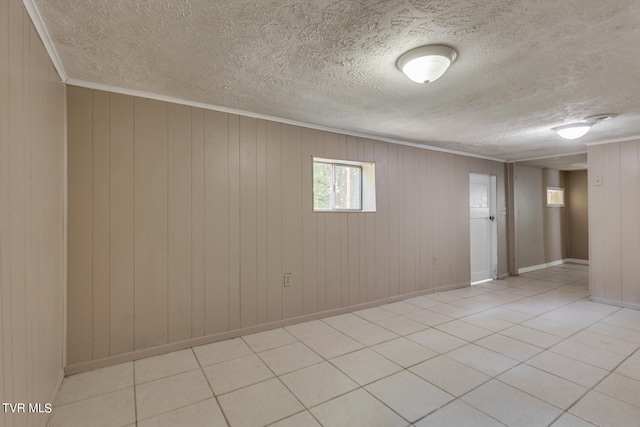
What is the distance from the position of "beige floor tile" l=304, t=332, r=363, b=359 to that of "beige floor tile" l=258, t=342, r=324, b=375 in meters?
0.07

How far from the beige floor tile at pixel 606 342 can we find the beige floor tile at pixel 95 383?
12.7 ft

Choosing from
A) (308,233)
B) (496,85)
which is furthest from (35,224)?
(496,85)

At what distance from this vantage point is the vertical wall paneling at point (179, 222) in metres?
2.59

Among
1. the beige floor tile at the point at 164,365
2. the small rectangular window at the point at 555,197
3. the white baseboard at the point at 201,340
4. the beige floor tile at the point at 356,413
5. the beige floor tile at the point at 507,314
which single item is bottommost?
the beige floor tile at the point at 507,314

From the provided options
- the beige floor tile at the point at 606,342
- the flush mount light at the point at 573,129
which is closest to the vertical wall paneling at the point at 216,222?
the beige floor tile at the point at 606,342

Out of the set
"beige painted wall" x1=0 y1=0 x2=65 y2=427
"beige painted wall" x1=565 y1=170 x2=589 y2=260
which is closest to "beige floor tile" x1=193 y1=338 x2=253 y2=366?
"beige painted wall" x1=0 y1=0 x2=65 y2=427

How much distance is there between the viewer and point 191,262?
267 centimetres

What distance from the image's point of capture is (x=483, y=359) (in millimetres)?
2418

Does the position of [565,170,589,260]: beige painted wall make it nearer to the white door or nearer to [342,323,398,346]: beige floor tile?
the white door

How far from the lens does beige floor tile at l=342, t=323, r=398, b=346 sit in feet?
9.18

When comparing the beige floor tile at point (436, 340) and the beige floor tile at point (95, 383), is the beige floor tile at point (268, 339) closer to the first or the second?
the beige floor tile at point (95, 383)

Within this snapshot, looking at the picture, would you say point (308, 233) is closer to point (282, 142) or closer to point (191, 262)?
point (282, 142)

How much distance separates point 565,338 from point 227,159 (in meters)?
3.67

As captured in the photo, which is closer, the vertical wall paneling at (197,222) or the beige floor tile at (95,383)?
the beige floor tile at (95,383)
